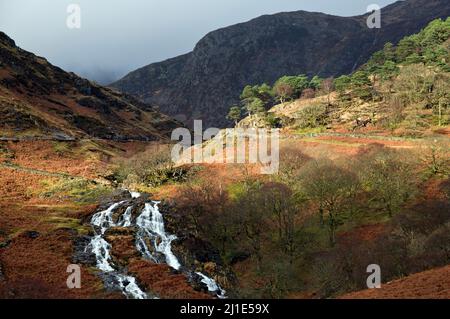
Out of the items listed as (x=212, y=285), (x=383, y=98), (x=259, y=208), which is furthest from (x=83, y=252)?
(x=383, y=98)

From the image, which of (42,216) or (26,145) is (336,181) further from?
(26,145)

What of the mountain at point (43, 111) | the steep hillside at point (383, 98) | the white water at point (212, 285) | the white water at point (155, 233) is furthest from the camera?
the mountain at point (43, 111)

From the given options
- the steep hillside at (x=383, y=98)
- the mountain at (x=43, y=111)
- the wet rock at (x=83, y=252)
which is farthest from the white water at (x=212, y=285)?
the mountain at (x=43, y=111)

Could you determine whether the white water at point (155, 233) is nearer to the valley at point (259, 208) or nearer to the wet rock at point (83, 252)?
the valley at point (259, 208)

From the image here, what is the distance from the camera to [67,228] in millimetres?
63750

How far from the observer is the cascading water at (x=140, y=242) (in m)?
49.0

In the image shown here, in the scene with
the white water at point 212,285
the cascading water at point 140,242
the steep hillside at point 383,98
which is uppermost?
the steep hillside at point 383,98

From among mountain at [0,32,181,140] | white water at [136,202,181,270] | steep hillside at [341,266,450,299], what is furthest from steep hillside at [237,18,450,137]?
steep hillside at [341,266,450,299]

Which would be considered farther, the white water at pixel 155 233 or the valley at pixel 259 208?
the white water at pixel 155 233

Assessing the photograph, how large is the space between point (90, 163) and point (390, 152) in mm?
78566

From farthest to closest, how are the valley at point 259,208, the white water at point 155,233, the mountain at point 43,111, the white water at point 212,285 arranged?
the mountain at point 43,111, the white water at point 155,233, the white water at point 212,285, the valley at point 259,208

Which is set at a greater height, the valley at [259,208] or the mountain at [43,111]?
the mountain at [43,111]
